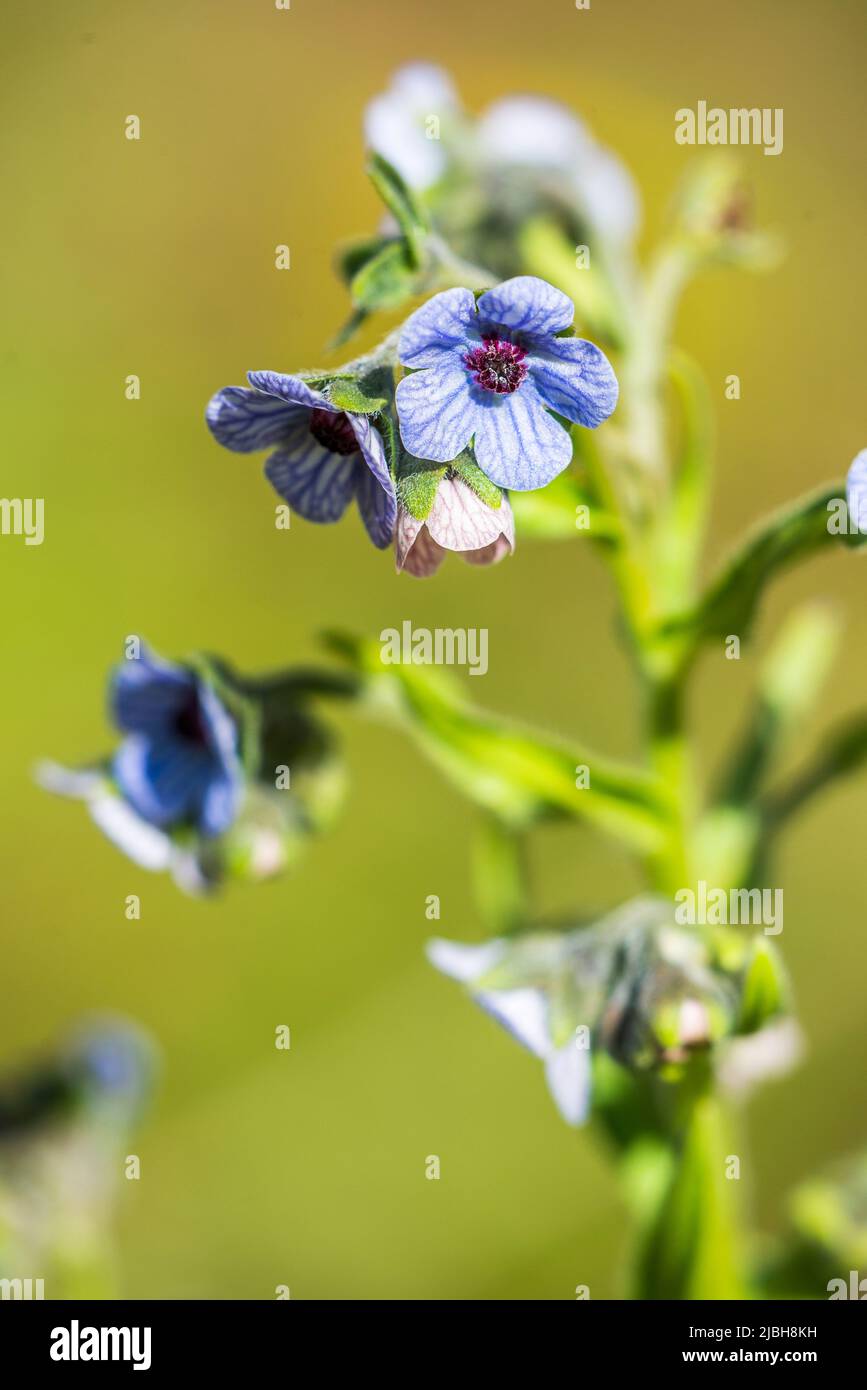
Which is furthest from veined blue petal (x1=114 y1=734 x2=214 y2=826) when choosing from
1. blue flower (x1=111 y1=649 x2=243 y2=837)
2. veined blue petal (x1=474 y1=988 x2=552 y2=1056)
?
veined blue petal (x1=474 y1=988 x2=552 y2=1056)

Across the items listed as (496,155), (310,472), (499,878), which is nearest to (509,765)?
(499,878)

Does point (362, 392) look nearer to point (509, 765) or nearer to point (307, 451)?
point (307, 451)

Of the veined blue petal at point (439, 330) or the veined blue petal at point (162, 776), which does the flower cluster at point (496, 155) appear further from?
the veined blue petal at point (162, 776)

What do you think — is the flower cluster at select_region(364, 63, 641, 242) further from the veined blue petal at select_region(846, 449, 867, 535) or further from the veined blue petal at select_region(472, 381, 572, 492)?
the veined blue petal at select_region(846, 449, 867, 535)

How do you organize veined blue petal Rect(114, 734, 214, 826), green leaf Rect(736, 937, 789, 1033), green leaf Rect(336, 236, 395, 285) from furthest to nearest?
veined blue petal Rect(114, 734, 214, 826)
green leaf Rect(336, 236, 395, 285)
green leaf Rect(736, 937, 789, 1033)
